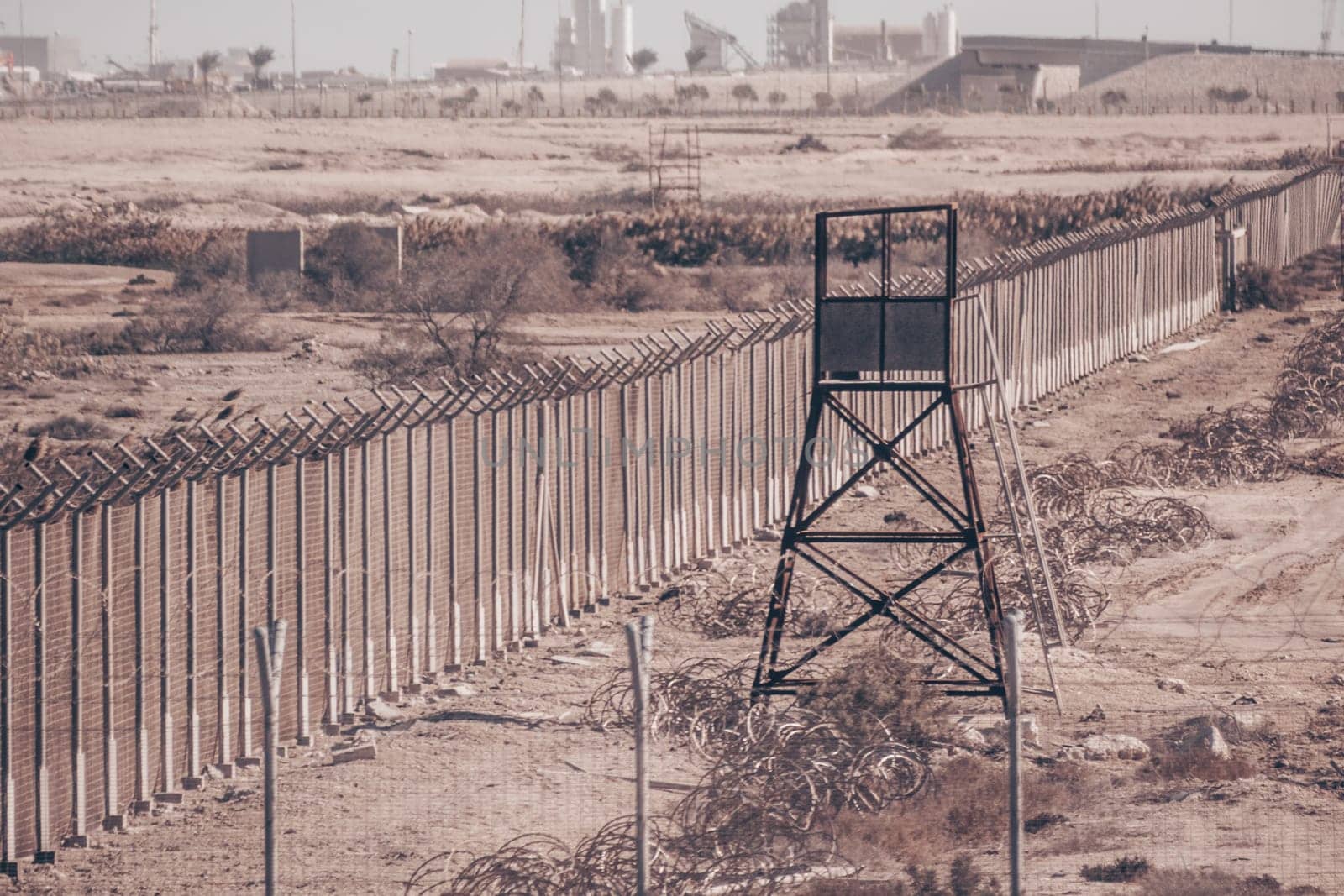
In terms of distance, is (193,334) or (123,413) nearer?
(123,413)

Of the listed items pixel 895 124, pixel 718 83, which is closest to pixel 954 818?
pixel 895 124

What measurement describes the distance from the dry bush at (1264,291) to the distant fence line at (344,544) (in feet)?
53.0

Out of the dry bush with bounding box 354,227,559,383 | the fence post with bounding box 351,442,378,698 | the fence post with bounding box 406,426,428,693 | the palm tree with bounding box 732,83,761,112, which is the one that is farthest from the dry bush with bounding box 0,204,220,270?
the palm tree with bounding box 732,83,761,112

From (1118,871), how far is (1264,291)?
2618 centimetres

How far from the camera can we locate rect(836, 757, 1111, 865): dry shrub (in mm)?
8523

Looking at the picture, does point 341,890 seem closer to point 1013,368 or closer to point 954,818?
point 954,818

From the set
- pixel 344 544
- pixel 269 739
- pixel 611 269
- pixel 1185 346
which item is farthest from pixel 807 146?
pixel 269 739

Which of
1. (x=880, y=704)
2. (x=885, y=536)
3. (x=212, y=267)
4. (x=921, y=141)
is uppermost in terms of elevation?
(x=921, y=141)

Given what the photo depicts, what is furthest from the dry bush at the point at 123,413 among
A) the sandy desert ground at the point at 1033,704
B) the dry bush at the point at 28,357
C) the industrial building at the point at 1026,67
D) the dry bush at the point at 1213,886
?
the industrial building at the point at 1026,67

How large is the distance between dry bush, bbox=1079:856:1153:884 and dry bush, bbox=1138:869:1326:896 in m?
0.08

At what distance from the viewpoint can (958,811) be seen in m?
8.99

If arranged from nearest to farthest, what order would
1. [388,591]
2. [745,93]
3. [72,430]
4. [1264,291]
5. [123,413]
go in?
[388,591], [72,430], [123,413], [1264,291], [745,93]

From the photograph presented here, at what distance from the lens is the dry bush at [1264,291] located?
32500 millimetres

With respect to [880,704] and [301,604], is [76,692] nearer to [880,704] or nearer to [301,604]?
[301,604]
